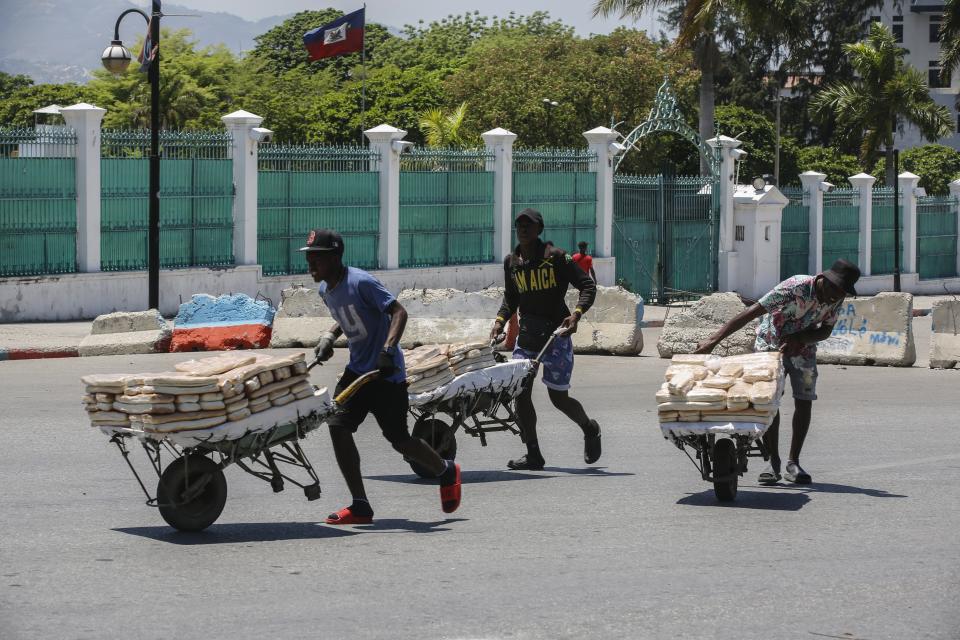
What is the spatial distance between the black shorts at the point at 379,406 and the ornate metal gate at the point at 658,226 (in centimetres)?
2270

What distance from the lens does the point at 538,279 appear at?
11016 millimetres

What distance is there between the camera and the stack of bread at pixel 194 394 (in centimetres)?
795

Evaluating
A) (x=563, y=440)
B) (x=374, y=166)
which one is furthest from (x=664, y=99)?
(x=563, y=440)

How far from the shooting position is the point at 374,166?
1089 inches

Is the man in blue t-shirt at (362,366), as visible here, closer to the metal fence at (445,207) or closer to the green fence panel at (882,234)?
the metal fence at (445,207)

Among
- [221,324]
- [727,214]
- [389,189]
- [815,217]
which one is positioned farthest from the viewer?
[815,217]

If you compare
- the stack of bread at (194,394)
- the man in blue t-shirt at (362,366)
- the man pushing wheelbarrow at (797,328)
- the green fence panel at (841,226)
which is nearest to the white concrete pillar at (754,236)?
the green fence panel at (841,226)

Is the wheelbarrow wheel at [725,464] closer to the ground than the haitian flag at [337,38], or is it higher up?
closer to the ground

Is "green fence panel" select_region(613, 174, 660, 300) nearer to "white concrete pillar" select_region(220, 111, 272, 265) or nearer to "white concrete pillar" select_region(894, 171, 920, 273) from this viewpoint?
"white concrete pillar" select_region(220, 111, 272, 265)

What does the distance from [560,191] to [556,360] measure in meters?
19.7

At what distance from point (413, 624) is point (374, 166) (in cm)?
2166

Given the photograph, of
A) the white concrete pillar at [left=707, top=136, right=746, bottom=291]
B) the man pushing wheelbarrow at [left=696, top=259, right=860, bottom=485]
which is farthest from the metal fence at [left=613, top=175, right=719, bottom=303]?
the man pushing wheelbarrow at [left=696, top=259, right=860, bottom=485]

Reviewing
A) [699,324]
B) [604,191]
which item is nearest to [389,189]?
[604,191]

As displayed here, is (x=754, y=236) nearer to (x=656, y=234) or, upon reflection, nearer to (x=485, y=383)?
(x=656, y=234)
